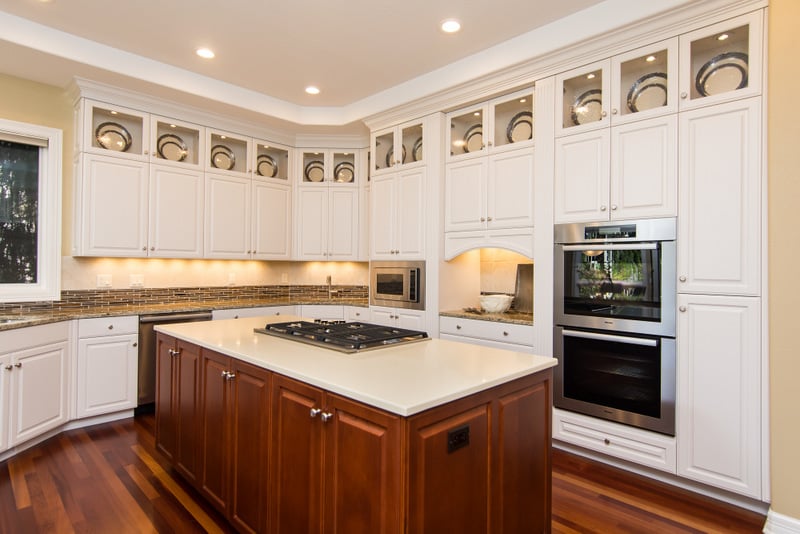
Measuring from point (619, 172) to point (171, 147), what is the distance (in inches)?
154

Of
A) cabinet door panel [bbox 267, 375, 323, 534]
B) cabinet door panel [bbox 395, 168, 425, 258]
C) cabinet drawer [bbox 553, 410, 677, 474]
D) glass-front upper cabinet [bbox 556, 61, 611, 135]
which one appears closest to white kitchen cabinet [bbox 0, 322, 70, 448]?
cabinet door panel [bbox 267, 375, 323, 534]

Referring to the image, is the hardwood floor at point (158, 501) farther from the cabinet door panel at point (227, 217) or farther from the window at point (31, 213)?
the cabinet door panel at point (227, 217)

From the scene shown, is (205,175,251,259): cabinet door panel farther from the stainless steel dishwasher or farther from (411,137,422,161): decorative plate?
(411,137,422,161): decorative plate

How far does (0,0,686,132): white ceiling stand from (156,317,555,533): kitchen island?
2160mm

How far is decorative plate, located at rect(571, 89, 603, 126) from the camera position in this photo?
291 centimetres

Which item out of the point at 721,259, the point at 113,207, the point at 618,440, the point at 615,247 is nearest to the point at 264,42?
the point at 113,207

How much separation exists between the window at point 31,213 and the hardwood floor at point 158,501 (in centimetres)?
143

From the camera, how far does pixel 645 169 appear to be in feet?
8.57

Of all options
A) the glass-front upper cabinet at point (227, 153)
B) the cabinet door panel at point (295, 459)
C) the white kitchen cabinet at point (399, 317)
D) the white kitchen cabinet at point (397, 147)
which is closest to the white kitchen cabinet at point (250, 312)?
the white kitchen cabinet at point (399, 317)

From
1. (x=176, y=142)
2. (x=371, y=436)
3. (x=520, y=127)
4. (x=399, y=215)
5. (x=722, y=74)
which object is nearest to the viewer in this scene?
(x=371, y=436)

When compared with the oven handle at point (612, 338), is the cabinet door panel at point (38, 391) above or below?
below

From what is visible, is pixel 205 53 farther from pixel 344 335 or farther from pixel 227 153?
pixel 344 335

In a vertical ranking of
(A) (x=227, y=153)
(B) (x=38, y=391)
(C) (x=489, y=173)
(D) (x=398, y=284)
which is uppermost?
(A) (x=227, y=153)

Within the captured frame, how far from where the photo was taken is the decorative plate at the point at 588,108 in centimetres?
291
